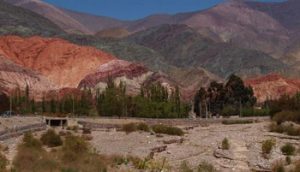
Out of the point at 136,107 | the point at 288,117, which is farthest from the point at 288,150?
the point at 136,107

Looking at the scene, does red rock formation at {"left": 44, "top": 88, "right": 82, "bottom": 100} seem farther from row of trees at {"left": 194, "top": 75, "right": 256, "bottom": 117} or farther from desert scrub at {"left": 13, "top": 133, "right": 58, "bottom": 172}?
desert scrub at {"left": 13, "top": 133, "right": 58, "bottom": 172}

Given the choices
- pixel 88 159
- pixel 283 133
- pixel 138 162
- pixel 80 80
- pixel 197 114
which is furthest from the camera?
pixel 80 80

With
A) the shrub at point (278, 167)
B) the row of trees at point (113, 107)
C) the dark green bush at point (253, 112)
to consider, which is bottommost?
the shrub at point (278, 167)

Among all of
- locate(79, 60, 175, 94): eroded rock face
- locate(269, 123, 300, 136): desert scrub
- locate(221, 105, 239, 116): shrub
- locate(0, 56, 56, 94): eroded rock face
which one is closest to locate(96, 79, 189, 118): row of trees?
locate(221, 105, 239, 116): shrub

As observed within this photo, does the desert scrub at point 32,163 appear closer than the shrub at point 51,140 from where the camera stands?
Yes

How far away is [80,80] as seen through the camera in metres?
195

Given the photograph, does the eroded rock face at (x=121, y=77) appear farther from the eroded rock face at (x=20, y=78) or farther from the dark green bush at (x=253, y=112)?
the dark green bush at (x=253, y=112)

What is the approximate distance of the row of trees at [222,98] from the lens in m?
142

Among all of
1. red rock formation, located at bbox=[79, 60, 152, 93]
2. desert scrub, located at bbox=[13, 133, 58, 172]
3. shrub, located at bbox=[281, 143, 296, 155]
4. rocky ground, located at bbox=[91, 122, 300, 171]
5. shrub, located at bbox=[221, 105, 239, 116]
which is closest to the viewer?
desert scrub, located at bbox=[13, 133, 58, 172]

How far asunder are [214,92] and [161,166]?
112409 millimetres

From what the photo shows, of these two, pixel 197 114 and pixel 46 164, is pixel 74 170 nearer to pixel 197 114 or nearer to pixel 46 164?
pixel 46 164

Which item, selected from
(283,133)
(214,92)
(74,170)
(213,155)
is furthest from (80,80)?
(74,170)

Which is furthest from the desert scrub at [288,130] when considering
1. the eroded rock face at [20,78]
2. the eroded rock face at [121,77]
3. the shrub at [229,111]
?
the eroded rock face at [121,77]

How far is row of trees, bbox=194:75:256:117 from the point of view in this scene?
142m
